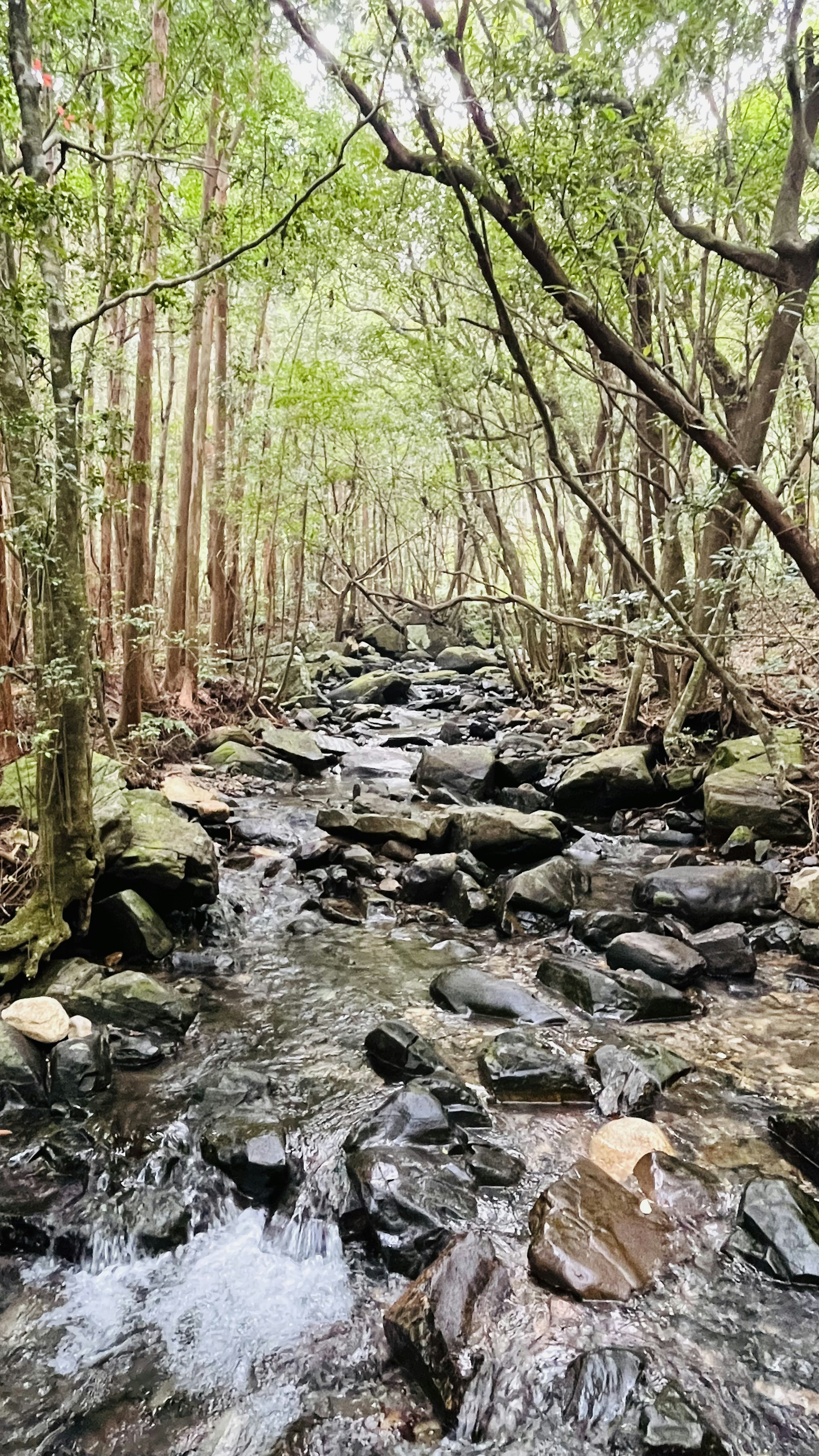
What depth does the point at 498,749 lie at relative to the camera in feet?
37.7

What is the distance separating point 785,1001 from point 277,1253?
353 centimetres

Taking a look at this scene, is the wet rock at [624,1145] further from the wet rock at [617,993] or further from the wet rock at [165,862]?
the wet rock at [165,862]

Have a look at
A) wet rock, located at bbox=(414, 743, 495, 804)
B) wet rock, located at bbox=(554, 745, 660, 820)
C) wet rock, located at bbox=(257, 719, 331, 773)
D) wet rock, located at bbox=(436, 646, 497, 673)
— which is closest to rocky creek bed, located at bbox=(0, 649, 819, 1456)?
wet rock, located at bbox=(554, 745, 660, 820)

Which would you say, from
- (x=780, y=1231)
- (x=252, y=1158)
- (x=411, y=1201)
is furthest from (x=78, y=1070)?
(x=780, y=1231)

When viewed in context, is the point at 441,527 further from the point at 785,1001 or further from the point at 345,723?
the point at 785,1001

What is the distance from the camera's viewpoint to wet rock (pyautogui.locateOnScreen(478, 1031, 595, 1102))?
13.4ft

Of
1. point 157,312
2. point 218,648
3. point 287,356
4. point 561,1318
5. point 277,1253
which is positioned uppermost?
point 287,356

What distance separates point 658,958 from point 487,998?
1251mm

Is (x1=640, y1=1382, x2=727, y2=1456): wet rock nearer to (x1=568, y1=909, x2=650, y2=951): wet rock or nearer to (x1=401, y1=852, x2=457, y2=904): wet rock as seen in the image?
(x1=568, y1=909, x2=650, y2=951): wet rock

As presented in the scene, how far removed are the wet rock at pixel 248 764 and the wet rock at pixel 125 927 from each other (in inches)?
175

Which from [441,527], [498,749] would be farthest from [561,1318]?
[441,527]

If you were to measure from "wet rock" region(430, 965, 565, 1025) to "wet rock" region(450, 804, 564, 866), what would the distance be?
Result: 233 cm

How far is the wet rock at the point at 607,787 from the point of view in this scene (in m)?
8.77

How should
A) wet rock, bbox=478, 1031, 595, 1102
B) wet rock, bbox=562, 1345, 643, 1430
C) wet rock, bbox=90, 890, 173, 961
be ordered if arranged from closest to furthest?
wet rock, bbox=562, 1345, 643, 1430
wet rock, bbox=478, 1031, 595, 1102
wet rock, bbox=90, 890, 173, 961
